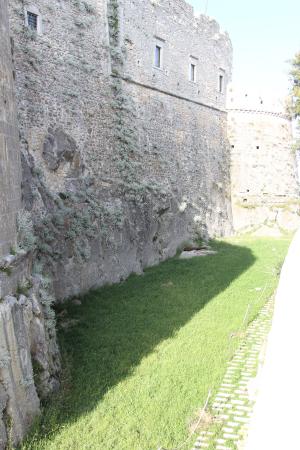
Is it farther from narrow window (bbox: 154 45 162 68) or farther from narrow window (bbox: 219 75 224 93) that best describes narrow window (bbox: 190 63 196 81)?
narrow window (bbox: 219 75 224 93)

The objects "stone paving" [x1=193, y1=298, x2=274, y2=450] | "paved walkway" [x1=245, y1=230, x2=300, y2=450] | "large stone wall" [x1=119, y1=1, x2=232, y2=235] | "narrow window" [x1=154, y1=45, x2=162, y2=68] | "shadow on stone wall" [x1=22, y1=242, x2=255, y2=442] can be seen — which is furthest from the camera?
"narrow window" [x1=154, y1=45, x2=162, y2=68]

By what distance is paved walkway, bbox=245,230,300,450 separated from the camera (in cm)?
285

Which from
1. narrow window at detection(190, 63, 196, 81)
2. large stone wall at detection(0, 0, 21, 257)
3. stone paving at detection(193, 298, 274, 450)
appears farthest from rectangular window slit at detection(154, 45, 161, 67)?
stone paving at detection(193, 298, 274, 450)

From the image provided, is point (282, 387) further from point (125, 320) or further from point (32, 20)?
point (32, 20)

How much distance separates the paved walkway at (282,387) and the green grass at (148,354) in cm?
432

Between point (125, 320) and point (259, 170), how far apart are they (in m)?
17.3

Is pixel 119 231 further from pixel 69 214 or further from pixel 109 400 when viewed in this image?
pixel 109 400

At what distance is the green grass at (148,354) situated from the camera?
23.9 ft

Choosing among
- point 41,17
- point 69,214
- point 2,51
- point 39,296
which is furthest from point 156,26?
point 39,296

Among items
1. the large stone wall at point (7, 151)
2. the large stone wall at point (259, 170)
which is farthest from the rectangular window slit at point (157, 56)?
the large stone wall at point (7, 151)

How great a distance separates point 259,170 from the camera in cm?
2716

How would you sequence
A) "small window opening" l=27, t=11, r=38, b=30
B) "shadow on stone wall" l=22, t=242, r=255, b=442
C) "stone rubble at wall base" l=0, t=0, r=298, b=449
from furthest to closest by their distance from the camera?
"small window opening" l=27, t=11, r=38, b=30 < "shadow on stone wall" l=22, t=242, r=255, b=442 < "stone rubble at wall base" l=0, t=0, r=298, b=449

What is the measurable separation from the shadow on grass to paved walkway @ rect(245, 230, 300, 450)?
5.16 metres

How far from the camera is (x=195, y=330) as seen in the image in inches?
448
